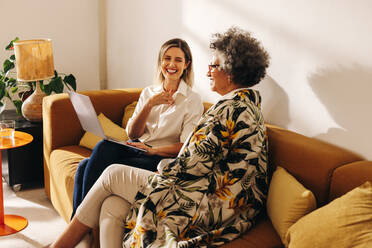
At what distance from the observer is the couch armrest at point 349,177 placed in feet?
4.92

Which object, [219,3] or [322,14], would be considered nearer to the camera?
[322,14]

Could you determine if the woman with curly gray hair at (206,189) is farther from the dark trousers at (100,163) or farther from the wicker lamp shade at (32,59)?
the wicker lamp shade at (32,59)

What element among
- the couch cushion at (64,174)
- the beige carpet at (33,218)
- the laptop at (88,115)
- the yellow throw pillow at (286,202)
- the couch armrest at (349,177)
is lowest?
the beige carpet at (33,218)

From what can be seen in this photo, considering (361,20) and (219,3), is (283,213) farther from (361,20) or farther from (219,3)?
(219,3)

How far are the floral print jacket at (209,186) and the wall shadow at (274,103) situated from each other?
0.45 meters

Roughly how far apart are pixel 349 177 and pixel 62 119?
189 centimetres

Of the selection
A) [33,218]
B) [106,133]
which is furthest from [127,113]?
[33,218]

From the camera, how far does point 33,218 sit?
255 cm

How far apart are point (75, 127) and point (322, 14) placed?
5.83 ft

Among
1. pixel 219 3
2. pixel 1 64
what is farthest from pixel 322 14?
pixel 1 64

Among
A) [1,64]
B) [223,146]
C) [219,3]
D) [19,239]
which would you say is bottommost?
[19,239]

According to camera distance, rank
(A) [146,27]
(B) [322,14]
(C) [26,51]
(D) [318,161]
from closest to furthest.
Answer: (D) [318,161] < (B) [322,14] < (C) [26,51] < (A) [146,27]

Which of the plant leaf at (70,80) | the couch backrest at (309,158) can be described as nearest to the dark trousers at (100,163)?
the couch backrest at (309,158)

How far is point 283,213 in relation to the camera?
1.58 m
